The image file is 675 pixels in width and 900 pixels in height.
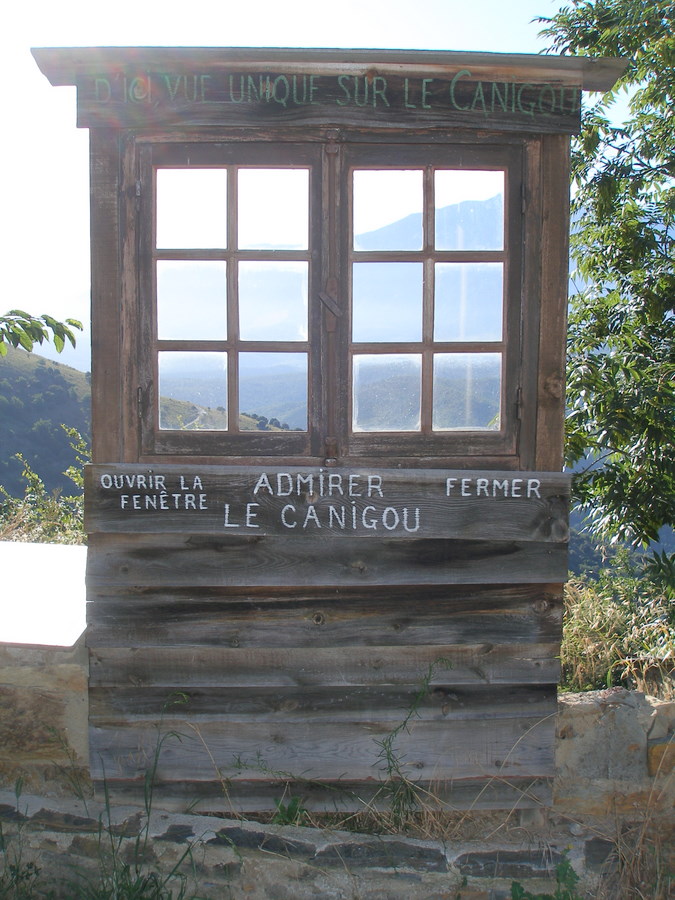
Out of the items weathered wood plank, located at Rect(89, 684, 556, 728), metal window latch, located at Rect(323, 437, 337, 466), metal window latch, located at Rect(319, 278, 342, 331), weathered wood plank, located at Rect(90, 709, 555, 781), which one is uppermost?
metal window latch, located at Rect(319, 278, 342, 331)

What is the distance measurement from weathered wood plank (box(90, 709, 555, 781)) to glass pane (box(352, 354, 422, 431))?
4.23 ft

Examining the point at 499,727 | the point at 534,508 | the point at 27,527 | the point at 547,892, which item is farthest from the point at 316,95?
the point at 27,527

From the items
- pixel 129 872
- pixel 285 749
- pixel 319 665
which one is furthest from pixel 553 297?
pixel 129 872

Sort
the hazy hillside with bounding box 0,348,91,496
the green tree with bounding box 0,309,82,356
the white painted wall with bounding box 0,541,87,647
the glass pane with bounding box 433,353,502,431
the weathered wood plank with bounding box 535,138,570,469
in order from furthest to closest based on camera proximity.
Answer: the hazy hillside with bounding box 0,348,91,496, the green tree with bounding box 0,309,82,356, the white painted wall with bounding box 0,541,87,647, the glass pane with bounding box 433,353,502,431, the weathered wood plank with bounding box 535,138,570,469

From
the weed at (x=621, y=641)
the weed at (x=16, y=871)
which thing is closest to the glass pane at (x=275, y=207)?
the weed at (x=16, y=871)

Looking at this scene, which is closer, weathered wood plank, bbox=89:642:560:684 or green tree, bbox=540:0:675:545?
weathered wood plank, bbox=89:642:560:684

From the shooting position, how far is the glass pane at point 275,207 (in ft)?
10.2

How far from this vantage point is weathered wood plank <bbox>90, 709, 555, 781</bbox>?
323 centimetres

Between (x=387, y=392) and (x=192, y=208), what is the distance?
1.13 metres

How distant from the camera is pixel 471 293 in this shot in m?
3.18

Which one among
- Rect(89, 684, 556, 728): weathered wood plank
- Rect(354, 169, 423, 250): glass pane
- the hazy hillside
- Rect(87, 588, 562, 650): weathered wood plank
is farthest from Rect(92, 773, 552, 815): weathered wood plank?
the hazy hillside

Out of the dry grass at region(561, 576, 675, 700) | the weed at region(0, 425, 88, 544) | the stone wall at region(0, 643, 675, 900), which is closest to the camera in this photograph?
the stone wall at region(0, 643, 675, 900)

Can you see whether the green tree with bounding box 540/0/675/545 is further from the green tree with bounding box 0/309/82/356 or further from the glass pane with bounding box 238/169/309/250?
the green tree with bounding box 0/309/82/356

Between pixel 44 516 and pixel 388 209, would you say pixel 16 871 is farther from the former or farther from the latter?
pixel 44 516
